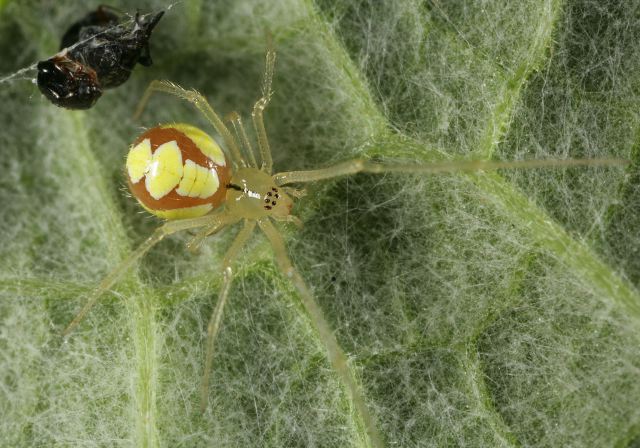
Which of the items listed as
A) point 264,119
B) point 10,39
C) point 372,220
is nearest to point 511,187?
point 372,220

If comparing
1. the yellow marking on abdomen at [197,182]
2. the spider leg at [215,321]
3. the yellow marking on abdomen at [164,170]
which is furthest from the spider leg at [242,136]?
the spider leg at [215,321]

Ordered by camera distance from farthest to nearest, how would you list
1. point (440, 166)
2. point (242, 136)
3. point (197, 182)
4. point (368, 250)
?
1. point (242, 136)
2. point (197, 182)
3. point (368, 250)
4. point (440, 166)

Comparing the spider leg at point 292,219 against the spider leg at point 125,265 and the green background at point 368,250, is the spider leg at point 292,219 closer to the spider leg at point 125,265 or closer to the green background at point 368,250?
the green background at point 368,250

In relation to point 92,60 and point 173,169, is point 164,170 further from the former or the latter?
point 92,60

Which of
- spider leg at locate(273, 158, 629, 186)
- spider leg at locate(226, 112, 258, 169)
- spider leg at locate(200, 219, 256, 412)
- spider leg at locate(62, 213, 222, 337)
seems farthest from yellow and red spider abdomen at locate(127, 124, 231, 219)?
spider leg at locate(273, 158, 629, 186)

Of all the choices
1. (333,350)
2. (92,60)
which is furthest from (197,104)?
(333,350)

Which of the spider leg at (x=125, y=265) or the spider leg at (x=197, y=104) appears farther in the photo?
the spider leg at (x=197, y=104)

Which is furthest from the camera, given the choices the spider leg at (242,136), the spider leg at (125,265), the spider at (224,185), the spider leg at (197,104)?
the spider leg at (242,136)
